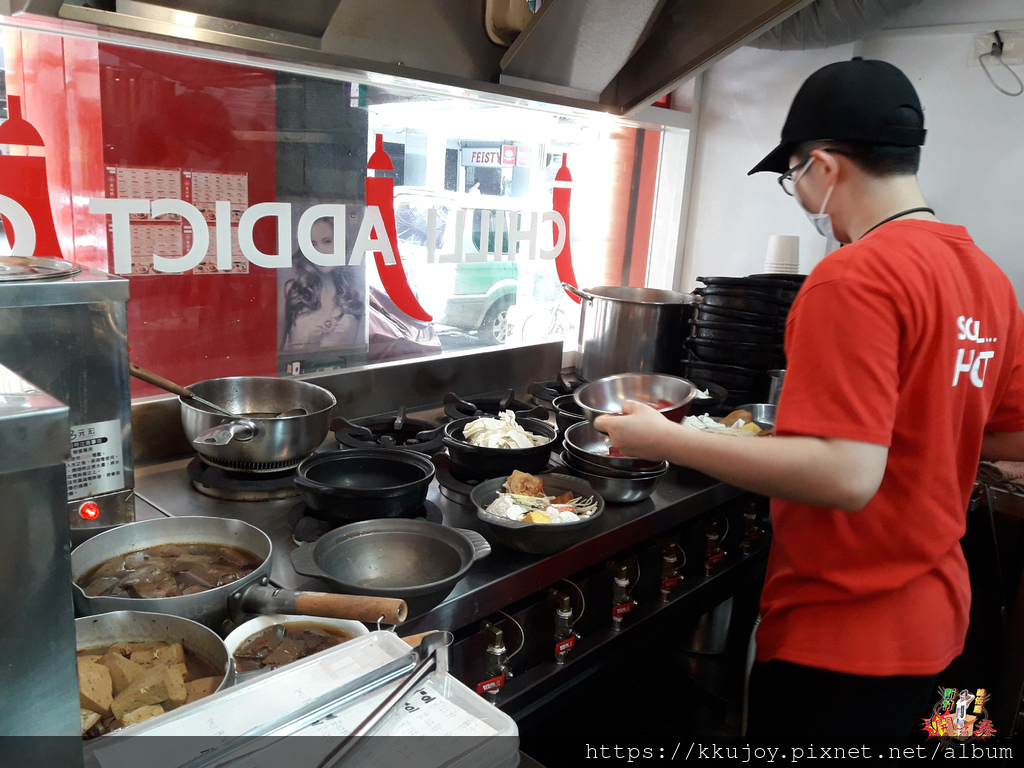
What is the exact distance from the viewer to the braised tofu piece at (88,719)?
2.74 feet

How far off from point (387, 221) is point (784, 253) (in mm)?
1531

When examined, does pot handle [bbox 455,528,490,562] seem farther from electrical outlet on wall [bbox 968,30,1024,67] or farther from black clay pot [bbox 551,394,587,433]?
electrical outlet on wall [bbox 968,30,1024,67]

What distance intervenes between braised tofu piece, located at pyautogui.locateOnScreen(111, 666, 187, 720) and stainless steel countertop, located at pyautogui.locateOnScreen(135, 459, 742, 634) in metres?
0.39

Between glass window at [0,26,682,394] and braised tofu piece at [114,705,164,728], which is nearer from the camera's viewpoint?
braised tofu piece at [114,705,164,728]

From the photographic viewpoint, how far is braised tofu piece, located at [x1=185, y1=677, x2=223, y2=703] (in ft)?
2.91

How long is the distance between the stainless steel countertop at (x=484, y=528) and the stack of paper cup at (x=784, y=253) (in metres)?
1.23

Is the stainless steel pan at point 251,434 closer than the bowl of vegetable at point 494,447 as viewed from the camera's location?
Yes

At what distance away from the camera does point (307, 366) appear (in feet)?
8.54

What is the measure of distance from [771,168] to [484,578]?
36.6 inches

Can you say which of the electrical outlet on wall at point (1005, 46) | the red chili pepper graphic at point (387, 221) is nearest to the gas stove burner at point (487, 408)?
the red chili pepper graphic at point (387, 221)

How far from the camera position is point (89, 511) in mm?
1372

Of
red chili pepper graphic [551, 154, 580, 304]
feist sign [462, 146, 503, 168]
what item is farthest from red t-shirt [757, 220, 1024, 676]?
feist sign [462, 146, 503, 168]

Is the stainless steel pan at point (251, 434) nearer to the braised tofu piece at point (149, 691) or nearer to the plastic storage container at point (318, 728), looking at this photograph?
the braised tofu piece at point (149, 691)

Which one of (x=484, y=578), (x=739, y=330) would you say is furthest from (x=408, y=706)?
(x=739, y=330)
